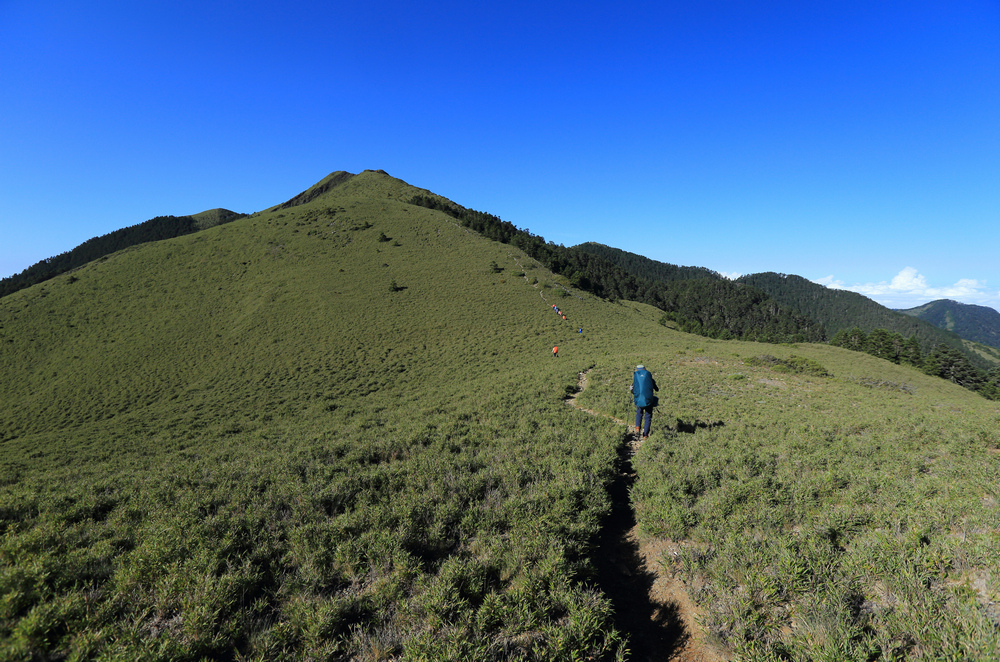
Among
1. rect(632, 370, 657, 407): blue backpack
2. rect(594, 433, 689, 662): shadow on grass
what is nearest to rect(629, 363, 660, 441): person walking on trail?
rect(632, 370, 657, 407): blue backpack

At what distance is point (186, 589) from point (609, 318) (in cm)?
4488

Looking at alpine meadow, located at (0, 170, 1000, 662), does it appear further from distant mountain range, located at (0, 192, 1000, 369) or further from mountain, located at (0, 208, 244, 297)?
mountain, located at (0, 208, 244, 297)

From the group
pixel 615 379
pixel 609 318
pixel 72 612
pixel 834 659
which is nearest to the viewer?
pixel 834 659

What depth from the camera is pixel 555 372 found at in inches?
898

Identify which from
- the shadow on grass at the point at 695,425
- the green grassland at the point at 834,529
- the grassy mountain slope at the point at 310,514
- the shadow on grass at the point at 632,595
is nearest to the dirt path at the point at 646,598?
the shadow on grass at the point at 632,595

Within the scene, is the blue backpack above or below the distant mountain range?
below

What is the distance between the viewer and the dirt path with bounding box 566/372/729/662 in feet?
14.2

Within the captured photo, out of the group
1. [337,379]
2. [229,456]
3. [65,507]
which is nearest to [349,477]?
[65,507]

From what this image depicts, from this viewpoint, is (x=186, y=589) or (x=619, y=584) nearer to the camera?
(x=186, y=589)

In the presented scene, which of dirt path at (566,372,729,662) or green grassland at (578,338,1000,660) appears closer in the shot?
green grassland at (578,338,1000,660)

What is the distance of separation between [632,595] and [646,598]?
0.63 feet

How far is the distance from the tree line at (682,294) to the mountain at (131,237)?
308ft

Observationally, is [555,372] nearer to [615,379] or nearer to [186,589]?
[615,379]

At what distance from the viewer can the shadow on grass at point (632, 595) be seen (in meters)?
4.41
